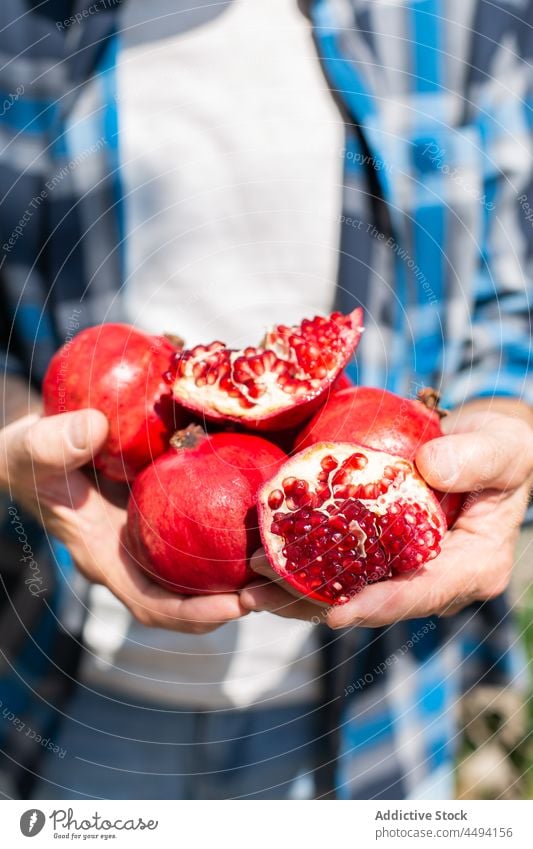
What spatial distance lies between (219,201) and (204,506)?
530 millimetres

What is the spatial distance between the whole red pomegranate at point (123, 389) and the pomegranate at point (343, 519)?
16 centimetres

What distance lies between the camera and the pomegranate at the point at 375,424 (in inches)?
27.7

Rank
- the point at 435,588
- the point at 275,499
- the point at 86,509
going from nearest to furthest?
the point at 275,499, the point at 435,588, the point at 86,509

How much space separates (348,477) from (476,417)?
343mm
